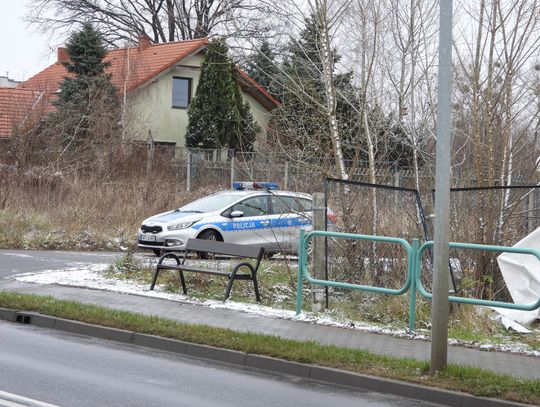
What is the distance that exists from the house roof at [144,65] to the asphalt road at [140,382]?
29500 mm

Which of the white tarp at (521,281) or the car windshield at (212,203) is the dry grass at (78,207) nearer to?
the car windshield at (212,203)

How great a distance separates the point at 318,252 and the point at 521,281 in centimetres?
273

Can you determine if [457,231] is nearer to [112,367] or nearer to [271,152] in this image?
[271,152]

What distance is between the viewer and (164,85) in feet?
144

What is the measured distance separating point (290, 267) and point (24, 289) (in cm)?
437

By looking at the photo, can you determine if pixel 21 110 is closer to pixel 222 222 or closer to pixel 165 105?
pixel 165 105

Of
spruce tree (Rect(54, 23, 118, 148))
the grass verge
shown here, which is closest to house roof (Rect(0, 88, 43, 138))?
spruce tree (Rect(54, 23, 118, 148))

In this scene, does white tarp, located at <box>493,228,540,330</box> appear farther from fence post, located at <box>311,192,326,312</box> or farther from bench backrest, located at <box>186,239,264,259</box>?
bench backrest, located at <box>186,239,264,259</box>

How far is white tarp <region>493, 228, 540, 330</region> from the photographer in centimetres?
1212

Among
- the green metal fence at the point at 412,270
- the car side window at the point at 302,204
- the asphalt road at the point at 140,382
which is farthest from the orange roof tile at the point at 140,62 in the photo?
the asphalt road at the point at 140,382

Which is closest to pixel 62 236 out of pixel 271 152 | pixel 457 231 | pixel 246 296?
pixel 271 152

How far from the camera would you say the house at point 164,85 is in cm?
4169

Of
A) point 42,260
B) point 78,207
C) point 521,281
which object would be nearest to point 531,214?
point 521,281

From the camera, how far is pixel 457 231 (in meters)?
13.7
